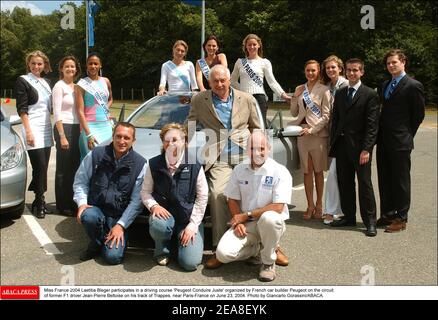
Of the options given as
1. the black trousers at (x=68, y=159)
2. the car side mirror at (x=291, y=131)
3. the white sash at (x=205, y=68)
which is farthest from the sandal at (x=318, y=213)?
the black trousers at (x=68, y=159)

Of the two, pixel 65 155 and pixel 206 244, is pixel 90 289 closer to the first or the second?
pixel 206 244

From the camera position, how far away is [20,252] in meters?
4.28

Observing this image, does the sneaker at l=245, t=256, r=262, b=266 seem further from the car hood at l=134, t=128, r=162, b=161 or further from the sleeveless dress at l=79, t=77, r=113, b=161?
the sleeveless dress at l=79, t=77, r=113, b=161

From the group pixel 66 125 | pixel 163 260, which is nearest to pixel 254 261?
pixel 163 260

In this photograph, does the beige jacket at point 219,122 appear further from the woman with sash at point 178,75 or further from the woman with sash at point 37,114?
the woman with sash at point 37,114

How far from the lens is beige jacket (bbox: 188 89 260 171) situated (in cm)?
428

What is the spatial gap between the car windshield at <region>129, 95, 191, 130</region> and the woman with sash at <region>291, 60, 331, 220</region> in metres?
1.34

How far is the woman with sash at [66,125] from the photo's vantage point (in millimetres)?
5039

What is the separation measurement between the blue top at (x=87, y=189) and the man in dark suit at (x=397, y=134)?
2636mm

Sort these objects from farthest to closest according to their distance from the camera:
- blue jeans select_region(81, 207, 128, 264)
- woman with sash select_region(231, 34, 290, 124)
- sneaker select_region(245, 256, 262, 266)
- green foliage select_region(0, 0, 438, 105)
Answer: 1. green foliage select_region(0, 0, 438, 105)
2. woman with sash select_region(231, 34, 290, 124)
3. sneaker select_region(245, 256, 262, 266)
4. blue jeans select_region(81, 207, 128, 264)

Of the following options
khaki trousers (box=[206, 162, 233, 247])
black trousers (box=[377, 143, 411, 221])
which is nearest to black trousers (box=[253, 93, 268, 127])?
black trousers (box=[377, 143, 411, 221])

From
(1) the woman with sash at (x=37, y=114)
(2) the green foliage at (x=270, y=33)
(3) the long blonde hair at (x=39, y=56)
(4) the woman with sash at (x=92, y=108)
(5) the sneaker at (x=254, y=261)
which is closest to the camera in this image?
(5) the sneaker at (x=254, y=261)

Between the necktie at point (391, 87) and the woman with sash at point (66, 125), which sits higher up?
the necktie at point (391, 87)

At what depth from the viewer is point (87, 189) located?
13.5 feet
